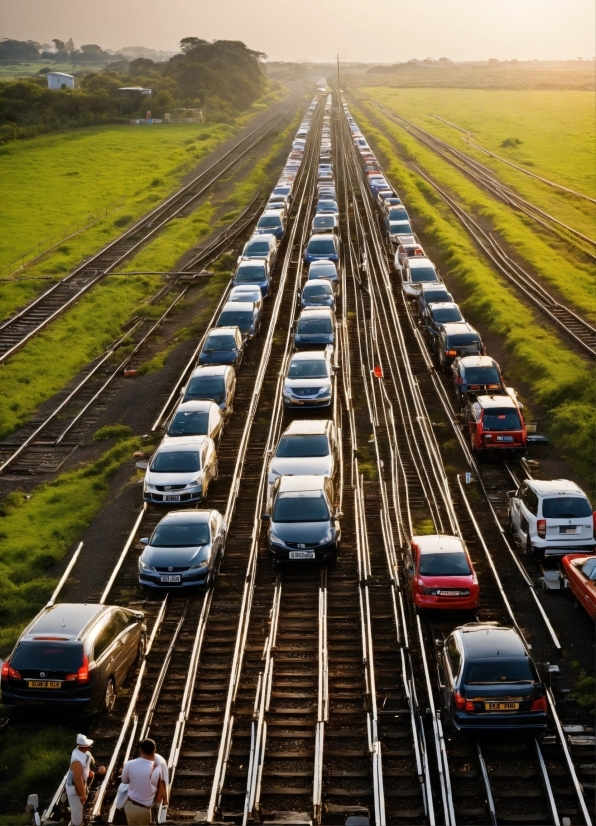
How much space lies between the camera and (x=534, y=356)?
3581cm

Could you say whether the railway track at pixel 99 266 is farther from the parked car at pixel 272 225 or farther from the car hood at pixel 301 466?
the car hood at pixel 301 466

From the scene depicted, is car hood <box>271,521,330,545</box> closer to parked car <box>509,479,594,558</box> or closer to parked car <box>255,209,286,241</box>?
parked car <box>509,479,594,558</box>

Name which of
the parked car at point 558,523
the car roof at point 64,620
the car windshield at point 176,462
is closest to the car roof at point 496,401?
the parked car at point 558,523

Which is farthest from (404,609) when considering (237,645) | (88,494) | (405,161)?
(405,161)

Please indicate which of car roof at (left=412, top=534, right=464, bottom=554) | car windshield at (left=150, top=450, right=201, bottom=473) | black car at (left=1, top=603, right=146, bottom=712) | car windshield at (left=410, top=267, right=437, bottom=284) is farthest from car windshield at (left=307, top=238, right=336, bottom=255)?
black car at (left=1, top=603, right=146, bottom=712)

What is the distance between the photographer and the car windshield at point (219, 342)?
34.2 metres

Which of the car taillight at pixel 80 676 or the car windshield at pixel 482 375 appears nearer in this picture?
the car taillight at pixel 80 676

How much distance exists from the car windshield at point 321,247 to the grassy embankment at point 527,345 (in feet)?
17.3

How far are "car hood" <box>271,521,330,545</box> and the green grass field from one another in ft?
140

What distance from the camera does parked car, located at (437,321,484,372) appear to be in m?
34.3

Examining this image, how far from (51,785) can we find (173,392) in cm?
2011

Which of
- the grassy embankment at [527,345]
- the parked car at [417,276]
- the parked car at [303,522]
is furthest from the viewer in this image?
the parked car at [417,276]

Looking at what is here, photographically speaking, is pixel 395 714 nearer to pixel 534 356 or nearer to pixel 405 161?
pixel 534 356

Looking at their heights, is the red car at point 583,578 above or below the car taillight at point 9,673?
below
